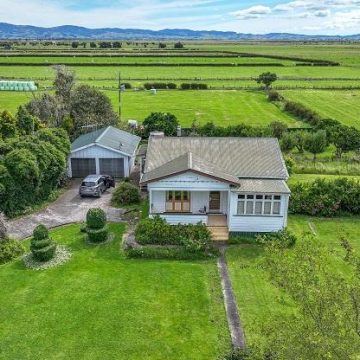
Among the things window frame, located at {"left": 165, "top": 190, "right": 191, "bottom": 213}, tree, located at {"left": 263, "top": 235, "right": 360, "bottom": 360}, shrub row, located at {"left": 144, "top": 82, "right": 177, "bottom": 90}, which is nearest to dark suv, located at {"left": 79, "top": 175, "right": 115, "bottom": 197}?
window frame, located at {"left": 165, "top": 190, "right": 191, "bottom": 213}

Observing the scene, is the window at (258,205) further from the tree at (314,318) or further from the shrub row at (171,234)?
the tree at (314,318)

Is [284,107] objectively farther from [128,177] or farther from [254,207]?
[254,207]

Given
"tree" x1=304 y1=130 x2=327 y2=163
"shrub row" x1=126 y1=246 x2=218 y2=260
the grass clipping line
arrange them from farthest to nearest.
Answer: "tree" x1=304 y1=130 x2=327 y2=163
"shrub row" x1=126 y1=246 x2=218 y2=260
the grass clipping line

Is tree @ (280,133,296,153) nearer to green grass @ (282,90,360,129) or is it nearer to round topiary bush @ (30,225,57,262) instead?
green grass @ (282,90,360,129)

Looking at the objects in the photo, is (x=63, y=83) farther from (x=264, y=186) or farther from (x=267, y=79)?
(x=267, y=79)

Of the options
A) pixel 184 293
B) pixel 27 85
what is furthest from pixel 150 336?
pixel 27 85


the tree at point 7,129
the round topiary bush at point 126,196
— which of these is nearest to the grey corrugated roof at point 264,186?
the round topiary bush at point 126,196
